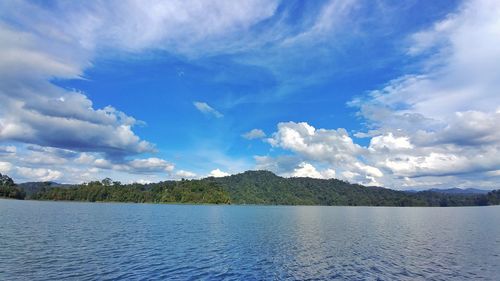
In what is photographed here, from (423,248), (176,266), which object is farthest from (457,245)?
(176,266)

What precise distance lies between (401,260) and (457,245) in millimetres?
25752

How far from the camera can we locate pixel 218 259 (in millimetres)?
49844

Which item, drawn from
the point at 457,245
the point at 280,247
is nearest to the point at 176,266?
the point at 280,247

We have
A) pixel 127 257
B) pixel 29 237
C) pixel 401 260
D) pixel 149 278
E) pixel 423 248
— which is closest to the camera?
pixel 149 278

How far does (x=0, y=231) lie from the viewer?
6700 cm

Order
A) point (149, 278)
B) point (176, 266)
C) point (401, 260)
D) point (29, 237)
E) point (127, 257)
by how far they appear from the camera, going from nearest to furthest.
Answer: point (149, 278) → point (176, 266) → point (127, 257) → point (401, 260) → point (29, 237)

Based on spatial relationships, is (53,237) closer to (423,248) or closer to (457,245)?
(423,248)

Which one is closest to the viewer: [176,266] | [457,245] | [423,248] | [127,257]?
[176,266]

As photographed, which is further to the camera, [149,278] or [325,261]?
[325,261]

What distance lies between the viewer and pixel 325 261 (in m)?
50.3

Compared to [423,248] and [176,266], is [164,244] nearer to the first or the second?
[176,266]

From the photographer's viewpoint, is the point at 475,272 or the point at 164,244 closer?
the point at 475,272

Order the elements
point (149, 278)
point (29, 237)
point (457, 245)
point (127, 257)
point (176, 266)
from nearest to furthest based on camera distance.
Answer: point (149, 278)
point (176, 266)
point (127, 257)
point (29, 237)
point (457, 245)

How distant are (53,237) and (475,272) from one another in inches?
2619
